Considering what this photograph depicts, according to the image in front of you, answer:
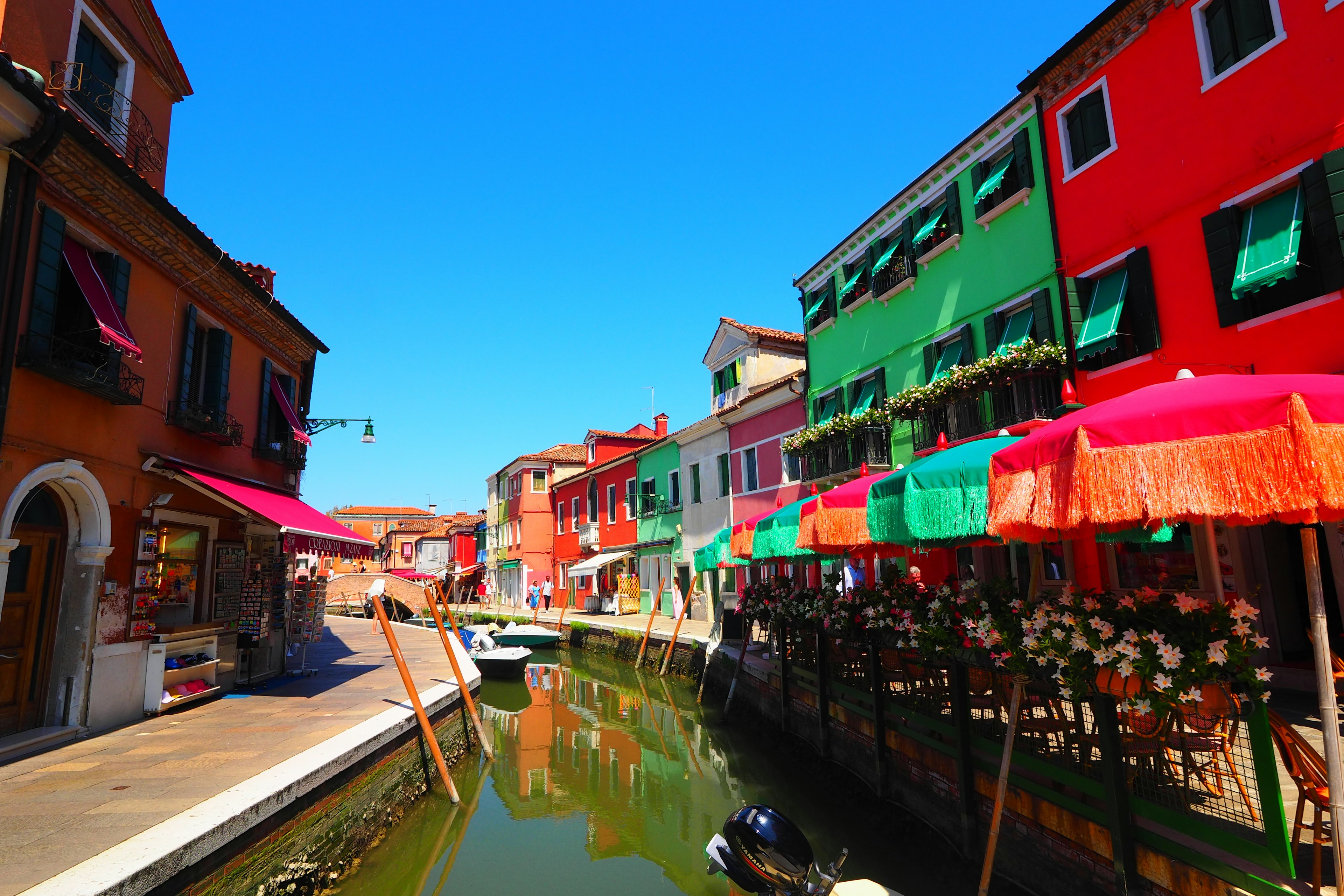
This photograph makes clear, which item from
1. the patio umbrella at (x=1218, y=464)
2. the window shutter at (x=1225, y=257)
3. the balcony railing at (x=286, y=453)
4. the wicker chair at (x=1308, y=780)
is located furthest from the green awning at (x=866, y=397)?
the wicker chair at (x=1308, y=780)

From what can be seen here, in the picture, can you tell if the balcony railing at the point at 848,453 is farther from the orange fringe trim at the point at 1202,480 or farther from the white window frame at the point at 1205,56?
the orange fringe trim at the point at 1202,480

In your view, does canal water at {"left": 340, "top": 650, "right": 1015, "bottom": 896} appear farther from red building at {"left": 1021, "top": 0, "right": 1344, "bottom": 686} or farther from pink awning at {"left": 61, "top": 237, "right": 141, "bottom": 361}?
pink awning at {"left": 61, "top": 237, "right": 141, "bottom": 361}

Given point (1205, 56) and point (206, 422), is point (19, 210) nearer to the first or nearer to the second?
point (206, 422)

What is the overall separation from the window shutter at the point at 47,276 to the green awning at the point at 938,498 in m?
8.25

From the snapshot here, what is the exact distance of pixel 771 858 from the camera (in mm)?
4770

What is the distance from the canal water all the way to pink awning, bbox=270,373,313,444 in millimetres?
6706

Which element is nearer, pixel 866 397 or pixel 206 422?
pixel 206 422

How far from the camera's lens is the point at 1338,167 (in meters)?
7.64

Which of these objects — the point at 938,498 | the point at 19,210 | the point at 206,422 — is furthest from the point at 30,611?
the point at 938,498

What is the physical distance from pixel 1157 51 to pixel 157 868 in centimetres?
1387

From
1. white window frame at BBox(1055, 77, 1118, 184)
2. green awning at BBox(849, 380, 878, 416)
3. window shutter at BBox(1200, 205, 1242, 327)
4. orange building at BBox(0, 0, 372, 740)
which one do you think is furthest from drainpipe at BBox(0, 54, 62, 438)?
green awning at BBox(849, 380, 878, 416)

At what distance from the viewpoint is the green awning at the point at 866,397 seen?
1614 cm

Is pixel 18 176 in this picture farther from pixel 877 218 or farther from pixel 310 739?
pixel 877 218

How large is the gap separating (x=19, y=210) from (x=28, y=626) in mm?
4148
